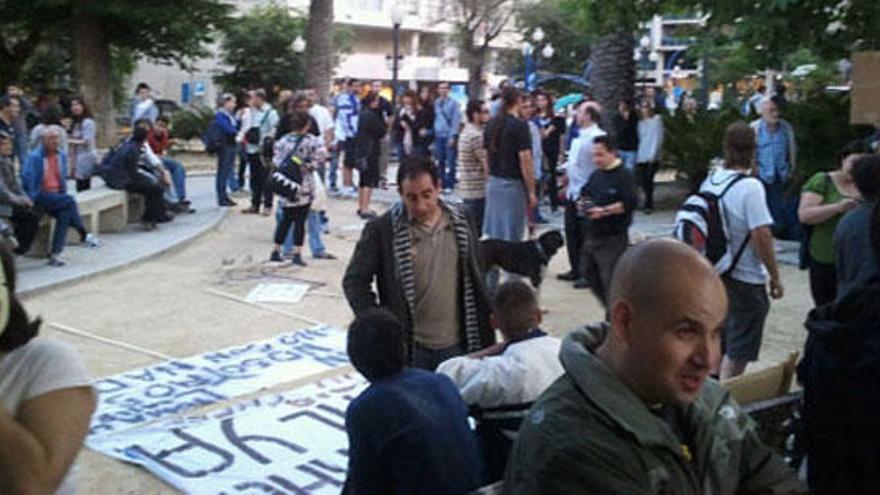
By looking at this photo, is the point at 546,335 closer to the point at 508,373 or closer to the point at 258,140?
the point at 508,373

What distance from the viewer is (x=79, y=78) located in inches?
956

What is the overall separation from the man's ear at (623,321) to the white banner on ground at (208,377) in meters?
4.93

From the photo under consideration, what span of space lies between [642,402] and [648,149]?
563 inches

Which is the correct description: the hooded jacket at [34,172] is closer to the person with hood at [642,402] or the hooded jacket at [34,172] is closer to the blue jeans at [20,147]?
the blue jeans at [20,147]

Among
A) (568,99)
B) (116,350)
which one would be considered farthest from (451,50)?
(116,350)

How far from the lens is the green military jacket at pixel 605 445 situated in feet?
5.77

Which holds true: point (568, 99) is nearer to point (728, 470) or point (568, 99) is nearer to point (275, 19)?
point (275, 19)

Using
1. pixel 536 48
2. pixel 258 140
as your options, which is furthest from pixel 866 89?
pixel 536 48

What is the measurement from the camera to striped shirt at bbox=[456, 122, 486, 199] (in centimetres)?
1012

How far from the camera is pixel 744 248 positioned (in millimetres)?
5875

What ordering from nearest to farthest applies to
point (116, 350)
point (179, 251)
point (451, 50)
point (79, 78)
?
point (116, 350), point (179, 251), point (79, 78), point (451, 50)

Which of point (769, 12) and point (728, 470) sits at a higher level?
point (769, 12)

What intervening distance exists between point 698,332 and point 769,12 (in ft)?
18.6

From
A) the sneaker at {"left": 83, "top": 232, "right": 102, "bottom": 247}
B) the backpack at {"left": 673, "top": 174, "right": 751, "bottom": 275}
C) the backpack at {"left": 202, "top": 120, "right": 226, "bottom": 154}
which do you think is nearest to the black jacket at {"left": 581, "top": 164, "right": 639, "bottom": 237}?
the backpack at {"left": 673, "top": 174, "right": 751, "bottom": 275}
